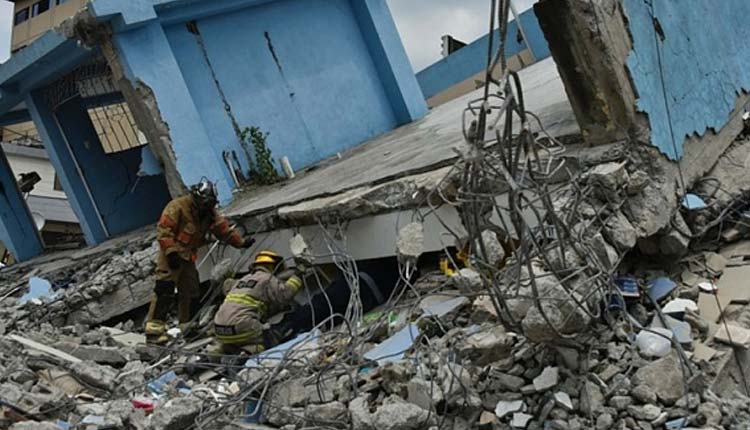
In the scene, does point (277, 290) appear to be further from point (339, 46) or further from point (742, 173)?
point (339, 46)

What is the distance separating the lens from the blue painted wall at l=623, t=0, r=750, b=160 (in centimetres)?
478

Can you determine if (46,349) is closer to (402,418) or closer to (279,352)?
(279,352)

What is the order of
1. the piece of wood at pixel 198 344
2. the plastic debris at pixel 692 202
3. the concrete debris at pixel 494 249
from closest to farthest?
the concrete debris at pixel 494 249, the plastic debris at pixel 692 202, the piece of wood at pixel 198 344

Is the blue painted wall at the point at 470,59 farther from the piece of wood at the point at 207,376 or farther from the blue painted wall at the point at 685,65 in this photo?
the piece of wood at the point at 207,376

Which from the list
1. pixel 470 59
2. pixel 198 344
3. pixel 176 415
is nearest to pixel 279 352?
pixel 176 415

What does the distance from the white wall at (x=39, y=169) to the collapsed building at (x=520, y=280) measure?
1203 centimetres

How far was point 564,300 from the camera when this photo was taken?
10.8ft

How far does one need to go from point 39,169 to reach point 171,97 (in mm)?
12012

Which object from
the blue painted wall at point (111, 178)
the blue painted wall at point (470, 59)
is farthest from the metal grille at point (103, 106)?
the blue painted wall at point (470, 59)

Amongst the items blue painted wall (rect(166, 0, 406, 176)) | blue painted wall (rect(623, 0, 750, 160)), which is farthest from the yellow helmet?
blue painted wall (rect(623, 0, 750, 160))

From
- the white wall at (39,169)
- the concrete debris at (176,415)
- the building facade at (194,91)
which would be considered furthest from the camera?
the white wall at (39,169)

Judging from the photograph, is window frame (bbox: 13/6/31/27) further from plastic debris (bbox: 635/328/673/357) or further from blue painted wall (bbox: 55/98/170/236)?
plastic debris (bbox: 635/328/673/357)

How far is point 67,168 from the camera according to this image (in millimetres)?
10539

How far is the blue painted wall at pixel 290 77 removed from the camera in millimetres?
8922
